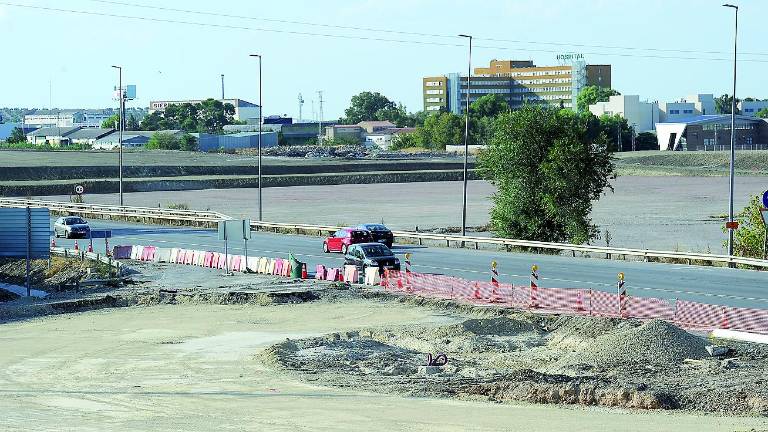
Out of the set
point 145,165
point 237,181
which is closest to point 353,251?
point 237,181

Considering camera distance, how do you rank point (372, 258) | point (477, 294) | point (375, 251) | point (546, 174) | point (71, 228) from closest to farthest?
point (477, 294) → point (372, 258) → point (375, 251) → point (546, 174) → point (71, 228)

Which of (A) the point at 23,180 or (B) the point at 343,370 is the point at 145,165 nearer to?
(A) the point at 23,180

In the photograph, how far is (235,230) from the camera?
50.4m

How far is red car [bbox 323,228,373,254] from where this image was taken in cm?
5781

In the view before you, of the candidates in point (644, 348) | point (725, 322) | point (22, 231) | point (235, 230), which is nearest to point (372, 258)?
point (235, 230)

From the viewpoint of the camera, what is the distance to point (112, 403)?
2527 cm

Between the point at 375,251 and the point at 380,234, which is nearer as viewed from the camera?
the point at 375,251

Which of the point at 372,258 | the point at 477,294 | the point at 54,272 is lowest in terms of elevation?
the point at 54,272

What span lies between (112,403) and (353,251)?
968 inches

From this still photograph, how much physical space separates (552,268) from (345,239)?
1172 centimetres

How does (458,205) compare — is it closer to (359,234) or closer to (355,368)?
(359,234)

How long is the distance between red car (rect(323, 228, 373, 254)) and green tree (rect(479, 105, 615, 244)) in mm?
10368

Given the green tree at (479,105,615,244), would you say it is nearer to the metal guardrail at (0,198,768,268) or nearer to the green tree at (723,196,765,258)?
the metal guardrail at (0,198,768,268)

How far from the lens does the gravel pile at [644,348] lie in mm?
29125
